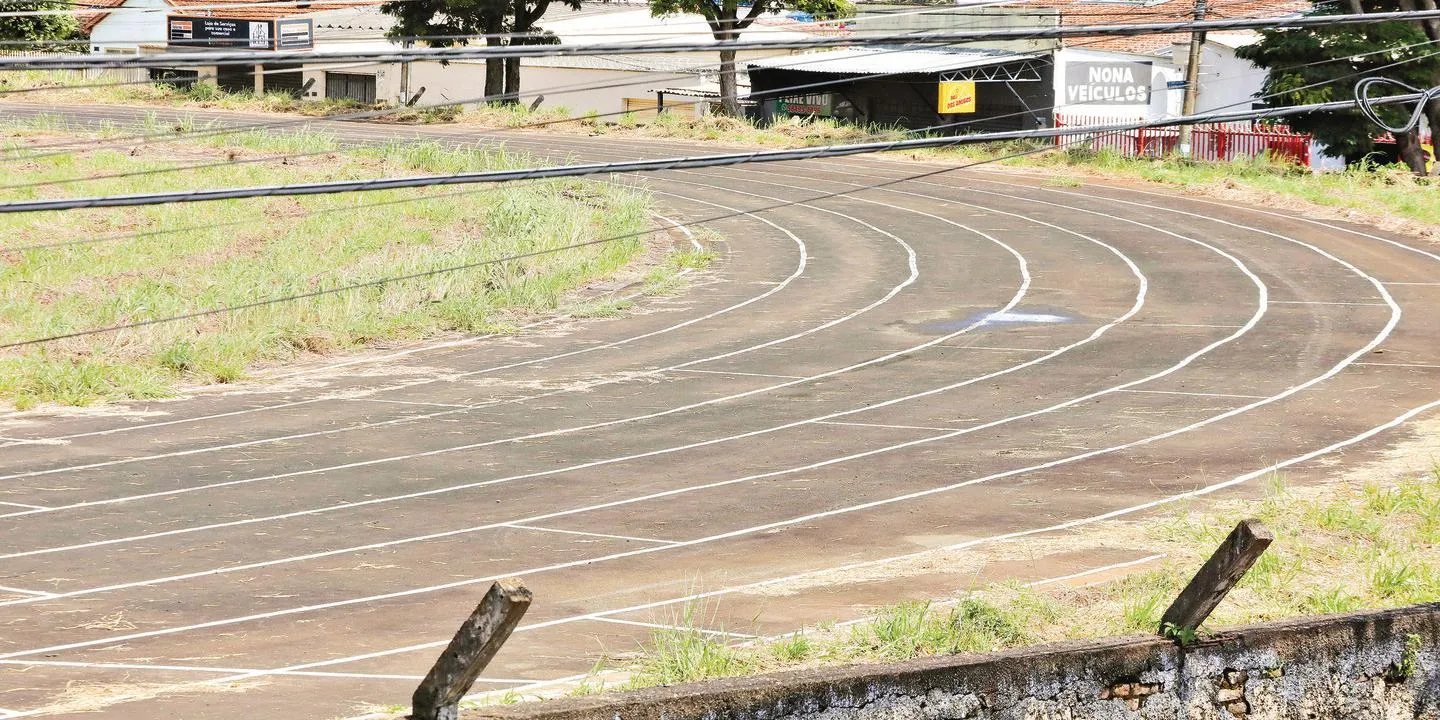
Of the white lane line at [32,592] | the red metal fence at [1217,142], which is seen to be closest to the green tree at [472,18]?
the red metal fence at [1217,142]

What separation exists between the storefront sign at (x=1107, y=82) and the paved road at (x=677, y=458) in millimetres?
20573

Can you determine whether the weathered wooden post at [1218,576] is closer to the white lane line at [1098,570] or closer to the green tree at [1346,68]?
the white lane line at [1098,570]

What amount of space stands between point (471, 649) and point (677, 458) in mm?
9183

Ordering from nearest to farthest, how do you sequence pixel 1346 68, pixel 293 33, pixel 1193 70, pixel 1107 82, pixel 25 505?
pixel 25 505, pixel 1346 68, pixel 1193 70, pixel 1107 82, pixel 293 33

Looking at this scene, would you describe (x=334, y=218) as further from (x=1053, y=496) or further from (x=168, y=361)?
(x=1053, y=496)

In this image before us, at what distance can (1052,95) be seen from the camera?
45.9 metres

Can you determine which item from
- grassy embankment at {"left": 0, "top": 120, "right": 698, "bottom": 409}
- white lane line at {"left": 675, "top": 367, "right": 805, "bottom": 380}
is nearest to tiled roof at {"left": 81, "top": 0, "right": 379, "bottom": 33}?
Result: grassy embankment at {"left": 0, "top": 120, "right": 698, "bottom": 409}

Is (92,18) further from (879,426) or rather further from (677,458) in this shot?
(677,458)

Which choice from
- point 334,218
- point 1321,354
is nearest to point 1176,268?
point 1321,354

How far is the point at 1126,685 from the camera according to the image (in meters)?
6.61

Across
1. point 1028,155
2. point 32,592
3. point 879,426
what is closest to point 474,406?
point 879,426

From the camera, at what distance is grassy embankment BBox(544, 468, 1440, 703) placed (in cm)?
757

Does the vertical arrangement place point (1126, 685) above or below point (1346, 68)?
below

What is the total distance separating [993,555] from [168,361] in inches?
418
